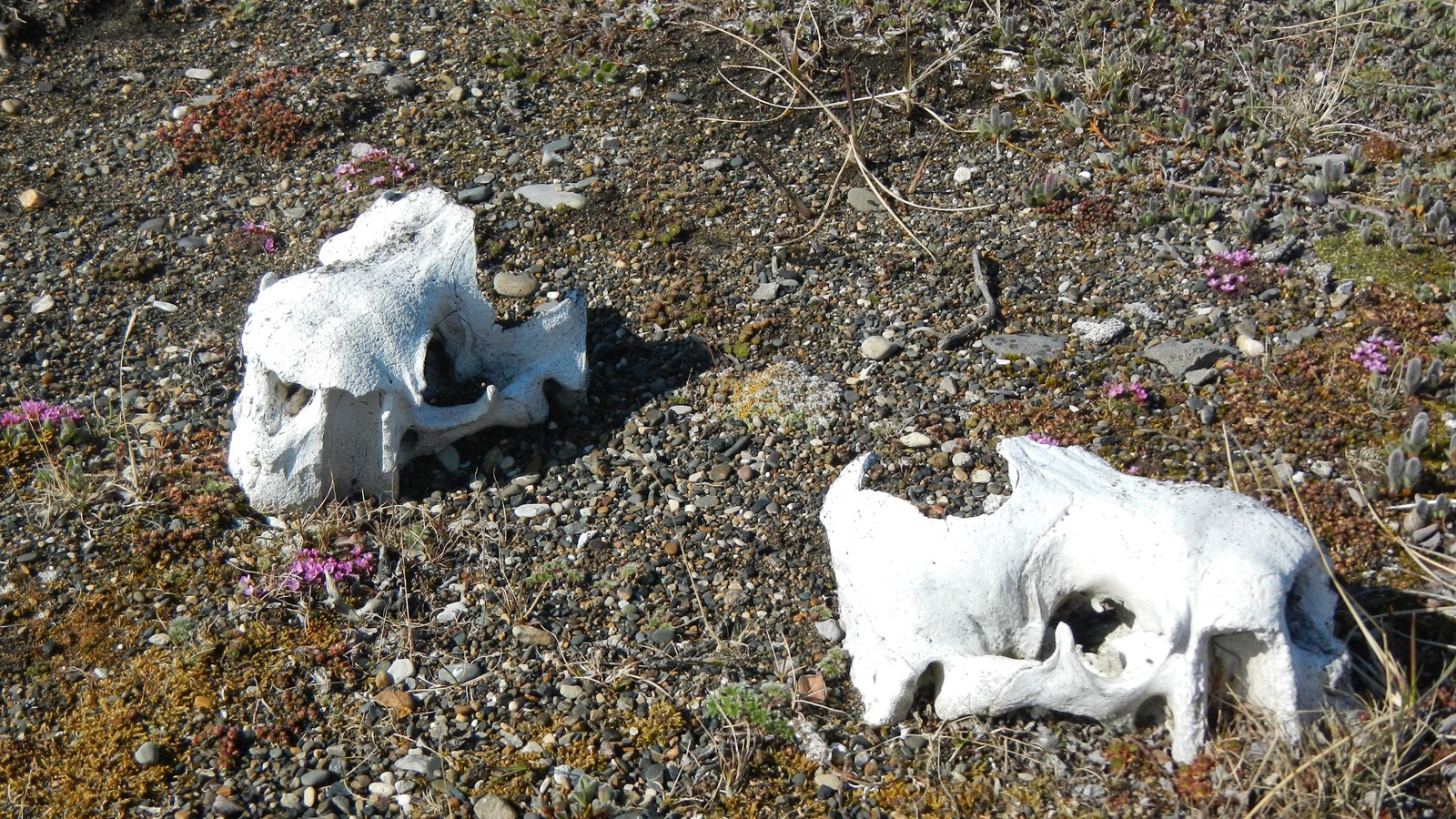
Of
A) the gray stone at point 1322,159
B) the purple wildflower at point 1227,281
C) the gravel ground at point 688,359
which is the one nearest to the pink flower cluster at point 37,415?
the gravel ground at point 688,359

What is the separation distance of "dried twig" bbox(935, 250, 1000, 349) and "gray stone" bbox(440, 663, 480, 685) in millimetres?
2450

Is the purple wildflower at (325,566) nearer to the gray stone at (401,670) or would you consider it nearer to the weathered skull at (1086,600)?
the gray stone at (401,670)

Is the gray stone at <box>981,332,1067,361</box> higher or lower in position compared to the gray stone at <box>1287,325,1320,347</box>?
lower

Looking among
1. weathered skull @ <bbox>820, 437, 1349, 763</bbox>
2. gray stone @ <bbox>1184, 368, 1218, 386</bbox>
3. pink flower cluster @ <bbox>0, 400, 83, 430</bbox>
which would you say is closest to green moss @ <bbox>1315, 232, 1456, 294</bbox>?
gray stone @ <bbox>1184, 368, 1218, 386</bbox>

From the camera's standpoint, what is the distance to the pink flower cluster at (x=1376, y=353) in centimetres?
502

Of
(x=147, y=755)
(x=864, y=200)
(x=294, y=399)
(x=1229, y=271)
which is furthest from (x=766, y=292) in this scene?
(x=147, y=755)

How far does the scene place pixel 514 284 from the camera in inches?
244

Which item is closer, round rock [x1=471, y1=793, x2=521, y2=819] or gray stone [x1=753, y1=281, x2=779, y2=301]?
round rock [x1=471, y1=793, x2=521, y2=819]

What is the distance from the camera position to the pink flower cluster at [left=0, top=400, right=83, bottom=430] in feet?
17.9

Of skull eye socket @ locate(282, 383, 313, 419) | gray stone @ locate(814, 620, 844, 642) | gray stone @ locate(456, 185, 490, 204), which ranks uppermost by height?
skull eye socket @ locate(282, 383, 313, 419)

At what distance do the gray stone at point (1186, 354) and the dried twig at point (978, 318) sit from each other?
69 cm

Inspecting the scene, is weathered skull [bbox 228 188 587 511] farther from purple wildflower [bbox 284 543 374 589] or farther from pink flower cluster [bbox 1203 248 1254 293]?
pink flower cluster [bbox 1203 248 1254 293]

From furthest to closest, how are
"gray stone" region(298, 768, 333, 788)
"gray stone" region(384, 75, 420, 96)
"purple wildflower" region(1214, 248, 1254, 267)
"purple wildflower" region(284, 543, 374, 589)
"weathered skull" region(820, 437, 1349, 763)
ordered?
"gray stone" region(384, 75, 420, 96) < "purple wildflower" region(1214, 248, 1254, 267) < "purple wildflower" region(284, 543, 374, 589) < "gray stone" region(298, 768, 333, 788) < "weathered skull" region(820, 437, 1349, 763)

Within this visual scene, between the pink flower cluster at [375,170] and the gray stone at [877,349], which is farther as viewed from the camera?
the pink flower cluster at [375,170]
